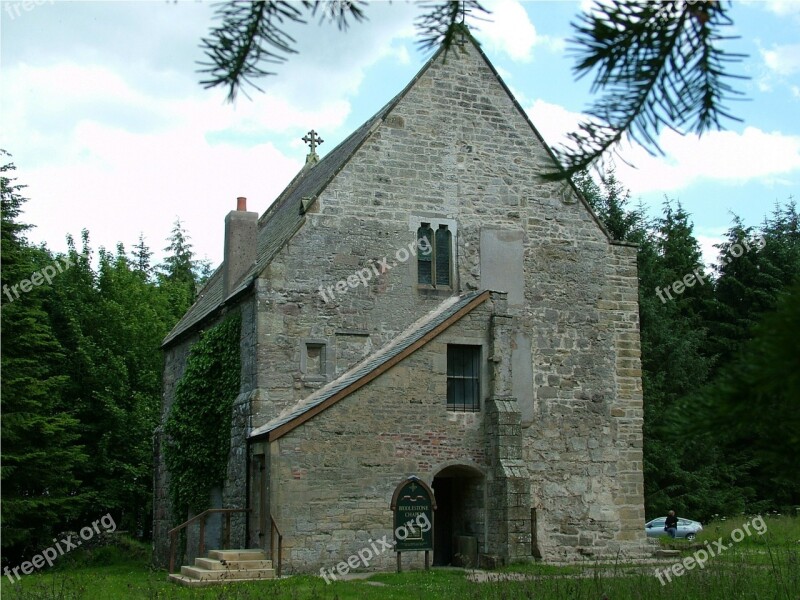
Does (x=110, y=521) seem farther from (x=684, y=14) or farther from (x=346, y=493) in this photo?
(x=684, y=14)

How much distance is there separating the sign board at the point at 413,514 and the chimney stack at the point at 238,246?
7.56 meters

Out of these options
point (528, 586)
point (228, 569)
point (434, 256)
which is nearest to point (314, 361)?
point (434, 256)

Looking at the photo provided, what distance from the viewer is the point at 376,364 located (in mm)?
18672

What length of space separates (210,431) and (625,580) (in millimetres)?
12106

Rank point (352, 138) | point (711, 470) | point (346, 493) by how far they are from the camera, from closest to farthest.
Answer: point (346, 493), point (352, 138), point (711, 470)

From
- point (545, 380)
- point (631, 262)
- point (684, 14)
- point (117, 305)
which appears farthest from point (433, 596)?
point (117, 305)

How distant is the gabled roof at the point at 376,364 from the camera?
17609mm

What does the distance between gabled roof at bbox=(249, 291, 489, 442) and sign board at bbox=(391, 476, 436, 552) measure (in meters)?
2.12

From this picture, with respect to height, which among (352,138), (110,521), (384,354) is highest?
(352,138)

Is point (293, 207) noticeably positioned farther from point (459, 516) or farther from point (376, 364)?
point (459, 516)

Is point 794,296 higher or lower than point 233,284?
lower

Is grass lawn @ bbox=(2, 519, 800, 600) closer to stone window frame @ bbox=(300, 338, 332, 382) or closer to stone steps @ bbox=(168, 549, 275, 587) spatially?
stone steps @ bbox=(168, 549, 275, 587)

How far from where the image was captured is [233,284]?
73.7ft

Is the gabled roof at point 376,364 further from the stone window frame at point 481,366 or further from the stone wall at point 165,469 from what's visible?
the stone wall at point 165,469
